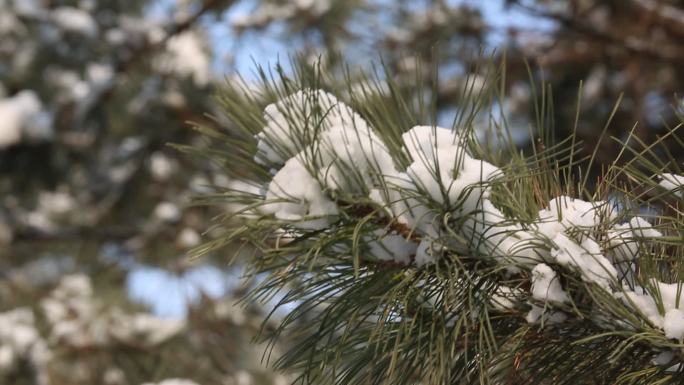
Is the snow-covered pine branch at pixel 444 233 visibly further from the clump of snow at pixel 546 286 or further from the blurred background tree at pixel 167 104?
the blurred background tree at pixel 167 104

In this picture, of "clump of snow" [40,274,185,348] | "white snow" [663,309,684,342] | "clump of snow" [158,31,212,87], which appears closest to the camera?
"white snow" [663,309,684,342]

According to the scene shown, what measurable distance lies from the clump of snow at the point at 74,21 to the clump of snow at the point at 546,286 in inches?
114

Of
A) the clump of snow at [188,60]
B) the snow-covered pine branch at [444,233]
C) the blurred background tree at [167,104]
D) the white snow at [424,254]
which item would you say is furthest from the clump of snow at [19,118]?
the white snow at [424,254]

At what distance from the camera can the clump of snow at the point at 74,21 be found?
321 centimetres

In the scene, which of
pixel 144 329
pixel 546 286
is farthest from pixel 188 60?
pixel 546 286

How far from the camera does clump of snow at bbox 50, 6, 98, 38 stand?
321 cm

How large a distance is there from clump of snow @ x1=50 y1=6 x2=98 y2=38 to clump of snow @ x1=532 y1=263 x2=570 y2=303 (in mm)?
2897

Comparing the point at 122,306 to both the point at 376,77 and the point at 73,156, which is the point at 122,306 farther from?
the point at 376,77

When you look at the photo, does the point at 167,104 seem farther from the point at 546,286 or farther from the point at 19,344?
the point at 546,286

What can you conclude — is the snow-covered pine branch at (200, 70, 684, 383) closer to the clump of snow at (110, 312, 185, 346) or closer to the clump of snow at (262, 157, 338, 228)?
the clump of snow at (262, 157, 338, 228)

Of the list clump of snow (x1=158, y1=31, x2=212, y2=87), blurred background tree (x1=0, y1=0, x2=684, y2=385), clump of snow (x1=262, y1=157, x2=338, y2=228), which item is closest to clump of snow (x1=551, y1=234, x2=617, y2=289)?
clump of snow (x1=262, y1=157, x2=338, y2=228)

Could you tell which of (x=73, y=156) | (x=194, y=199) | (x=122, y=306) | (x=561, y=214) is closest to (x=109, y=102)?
(x=73, y=156)

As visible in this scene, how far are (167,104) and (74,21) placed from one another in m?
0.46

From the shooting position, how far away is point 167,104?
334cm
